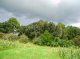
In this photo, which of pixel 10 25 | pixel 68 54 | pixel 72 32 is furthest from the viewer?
pixel 10 25

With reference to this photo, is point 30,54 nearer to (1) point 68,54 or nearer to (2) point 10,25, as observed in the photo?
(1) point 68,54

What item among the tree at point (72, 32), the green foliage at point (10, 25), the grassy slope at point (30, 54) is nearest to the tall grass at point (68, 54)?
the grassy slope at point (30, 54)

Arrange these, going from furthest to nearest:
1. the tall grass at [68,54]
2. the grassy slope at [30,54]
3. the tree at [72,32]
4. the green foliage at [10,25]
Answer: the green foliage at [10,25]
the tree at [72,32]
the tall grass at [68,54]
the grassy slope at [30,54]

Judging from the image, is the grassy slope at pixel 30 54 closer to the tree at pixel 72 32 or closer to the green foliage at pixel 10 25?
the tree at pixel 72 32

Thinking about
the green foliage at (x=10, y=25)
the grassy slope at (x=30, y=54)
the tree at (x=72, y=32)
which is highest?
the green foliage at (x=10, y=25)

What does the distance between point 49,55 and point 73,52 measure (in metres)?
1.99

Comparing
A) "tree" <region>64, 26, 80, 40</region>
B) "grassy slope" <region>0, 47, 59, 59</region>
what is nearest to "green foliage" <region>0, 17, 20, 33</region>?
"tree" <region>64, 26, 80, 40</region>

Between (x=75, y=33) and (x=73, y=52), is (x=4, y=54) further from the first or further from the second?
(x=75, y=33)

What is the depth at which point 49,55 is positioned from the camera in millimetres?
13906

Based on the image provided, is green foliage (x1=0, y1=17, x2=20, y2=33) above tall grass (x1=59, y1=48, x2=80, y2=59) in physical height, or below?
above

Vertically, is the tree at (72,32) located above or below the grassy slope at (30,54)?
above

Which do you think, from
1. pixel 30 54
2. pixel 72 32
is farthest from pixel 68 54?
pixel 72 32

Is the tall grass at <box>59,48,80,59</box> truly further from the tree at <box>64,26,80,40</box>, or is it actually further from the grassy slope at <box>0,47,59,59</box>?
the tree at <box>64,26,80,40</box>

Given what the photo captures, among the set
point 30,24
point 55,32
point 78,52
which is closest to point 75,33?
point 55,32
